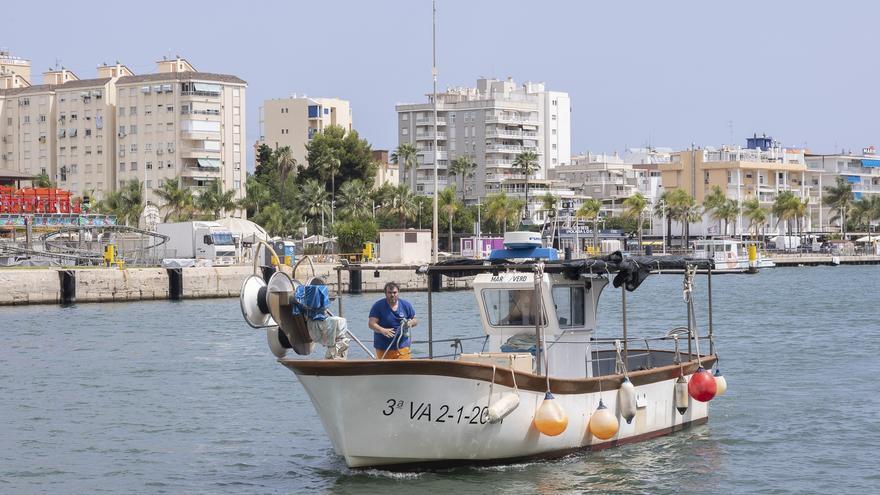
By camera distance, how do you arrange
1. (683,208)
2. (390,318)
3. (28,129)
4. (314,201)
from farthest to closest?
1. (683,208)
2. (28,129)
3. (314,201)
4. (390,318)

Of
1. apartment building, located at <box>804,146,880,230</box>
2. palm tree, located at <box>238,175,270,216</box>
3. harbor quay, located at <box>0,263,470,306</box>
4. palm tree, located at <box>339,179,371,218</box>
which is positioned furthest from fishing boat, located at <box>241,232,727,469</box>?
apartment building, located at <box>804,146,880,230</box>

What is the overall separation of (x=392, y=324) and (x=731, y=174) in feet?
434

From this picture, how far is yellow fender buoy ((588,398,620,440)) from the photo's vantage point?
714 inches

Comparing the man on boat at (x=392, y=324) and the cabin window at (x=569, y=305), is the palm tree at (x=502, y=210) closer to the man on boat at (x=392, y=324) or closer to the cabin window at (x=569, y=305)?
the cabin window at (x=569, y=305)

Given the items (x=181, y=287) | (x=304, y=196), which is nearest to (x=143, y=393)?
(x=181, y=287)

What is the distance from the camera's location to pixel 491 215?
120250mm

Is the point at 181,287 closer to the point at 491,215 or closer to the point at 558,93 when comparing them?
the point at 491,215

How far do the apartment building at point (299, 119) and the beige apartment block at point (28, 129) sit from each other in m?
26.5

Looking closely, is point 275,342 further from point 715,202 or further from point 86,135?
point 715,202

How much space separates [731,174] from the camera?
→ 14538 centimetres

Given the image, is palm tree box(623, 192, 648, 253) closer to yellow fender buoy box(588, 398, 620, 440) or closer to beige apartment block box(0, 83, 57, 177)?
beige apartment block box(0, 83, 57, 177)

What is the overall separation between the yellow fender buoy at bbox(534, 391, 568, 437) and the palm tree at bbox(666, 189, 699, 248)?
117 metres

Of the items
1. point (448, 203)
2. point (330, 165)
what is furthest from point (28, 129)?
point (448, 203)

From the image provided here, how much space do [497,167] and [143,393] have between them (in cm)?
11834
